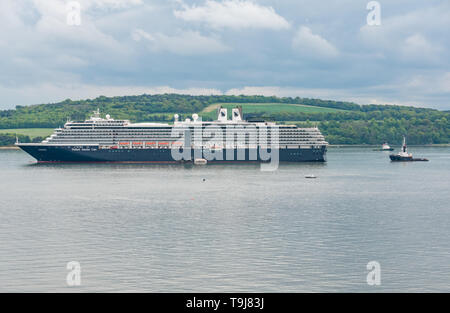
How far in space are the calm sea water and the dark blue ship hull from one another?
55361 mm

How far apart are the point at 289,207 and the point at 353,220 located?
28.2ft

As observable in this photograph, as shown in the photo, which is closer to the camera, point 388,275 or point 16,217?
point 388,275

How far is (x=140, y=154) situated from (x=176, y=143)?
29.0 feet

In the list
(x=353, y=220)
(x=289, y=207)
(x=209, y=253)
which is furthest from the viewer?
(x=289, y=207)

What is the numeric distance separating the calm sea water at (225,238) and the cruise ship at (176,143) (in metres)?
56.1

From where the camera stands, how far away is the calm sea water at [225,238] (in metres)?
27.7

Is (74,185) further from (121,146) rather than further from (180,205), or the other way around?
(121,146)

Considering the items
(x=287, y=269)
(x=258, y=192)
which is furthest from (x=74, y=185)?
(x=287, y=269)

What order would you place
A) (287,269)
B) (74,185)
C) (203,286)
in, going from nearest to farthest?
(203,286) < (287,269) < (74,185)

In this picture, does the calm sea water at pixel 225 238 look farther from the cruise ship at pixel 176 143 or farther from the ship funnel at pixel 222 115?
the ship funnel at pixel 222 115

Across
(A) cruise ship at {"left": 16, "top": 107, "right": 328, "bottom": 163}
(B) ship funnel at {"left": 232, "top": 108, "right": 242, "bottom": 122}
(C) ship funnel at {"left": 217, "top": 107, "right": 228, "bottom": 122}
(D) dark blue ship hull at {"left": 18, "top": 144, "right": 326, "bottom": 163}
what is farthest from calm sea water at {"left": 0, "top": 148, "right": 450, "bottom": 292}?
(B) ship funnel at {"left": 232, "top": 108, "right": 242, "bottom": 122}

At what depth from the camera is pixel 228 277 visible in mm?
28031

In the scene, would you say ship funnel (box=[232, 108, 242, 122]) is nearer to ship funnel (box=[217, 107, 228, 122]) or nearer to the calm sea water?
ship funnel (box=[217, 107, 228, 122])

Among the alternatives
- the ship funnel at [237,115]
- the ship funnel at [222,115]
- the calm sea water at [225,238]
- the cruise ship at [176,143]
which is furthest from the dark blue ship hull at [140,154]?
the calm sea water at [225,238]
